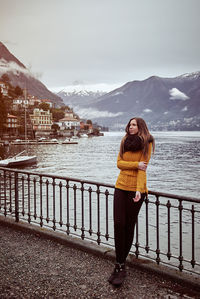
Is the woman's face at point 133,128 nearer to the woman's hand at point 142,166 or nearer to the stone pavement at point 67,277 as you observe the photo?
the woman's hand at point 142,166

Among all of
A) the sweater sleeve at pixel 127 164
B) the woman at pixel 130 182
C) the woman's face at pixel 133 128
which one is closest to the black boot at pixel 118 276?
the woman at pixel 130 182

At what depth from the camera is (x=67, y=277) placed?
174 inches

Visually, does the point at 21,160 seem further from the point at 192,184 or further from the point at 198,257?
the point at 198,257

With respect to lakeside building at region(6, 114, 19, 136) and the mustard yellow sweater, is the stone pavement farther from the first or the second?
lakeside building at region(6, 114, 19, 136)

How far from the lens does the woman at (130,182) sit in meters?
4.14

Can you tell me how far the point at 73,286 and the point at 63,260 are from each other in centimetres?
89

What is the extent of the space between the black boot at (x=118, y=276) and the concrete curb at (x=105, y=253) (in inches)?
17.1

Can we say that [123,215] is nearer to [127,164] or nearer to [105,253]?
[127,164]

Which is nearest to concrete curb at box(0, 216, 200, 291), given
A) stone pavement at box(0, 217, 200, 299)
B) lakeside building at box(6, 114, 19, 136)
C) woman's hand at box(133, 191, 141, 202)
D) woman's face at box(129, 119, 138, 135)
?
stone pavement at box(0, 217, 200, 299)

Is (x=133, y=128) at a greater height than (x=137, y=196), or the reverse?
(x=133, y=128)

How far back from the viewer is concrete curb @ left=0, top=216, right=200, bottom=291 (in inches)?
166

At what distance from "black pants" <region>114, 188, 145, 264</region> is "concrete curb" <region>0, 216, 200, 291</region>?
1.50ft

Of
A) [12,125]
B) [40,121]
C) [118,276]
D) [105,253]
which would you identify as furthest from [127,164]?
[40,121]

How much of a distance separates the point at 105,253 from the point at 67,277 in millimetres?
853
